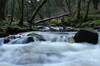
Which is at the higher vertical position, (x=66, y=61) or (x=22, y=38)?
(x=22, y=38)

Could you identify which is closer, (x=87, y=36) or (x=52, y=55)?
(x=52, y=55)

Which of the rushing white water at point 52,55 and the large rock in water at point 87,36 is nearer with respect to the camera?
the rushing white water at point 52,55

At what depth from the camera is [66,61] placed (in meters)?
5.99

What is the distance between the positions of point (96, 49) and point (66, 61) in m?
2.30

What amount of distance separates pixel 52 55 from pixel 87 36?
2.38 metres

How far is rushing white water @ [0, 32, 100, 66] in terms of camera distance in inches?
222

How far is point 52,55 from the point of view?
6477 mm

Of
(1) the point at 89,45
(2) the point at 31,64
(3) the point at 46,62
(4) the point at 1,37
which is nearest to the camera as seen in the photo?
(2) the point at 31,64

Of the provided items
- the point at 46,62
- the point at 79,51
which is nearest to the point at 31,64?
the point at 46,62

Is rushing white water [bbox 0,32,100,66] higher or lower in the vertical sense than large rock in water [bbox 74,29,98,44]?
lower

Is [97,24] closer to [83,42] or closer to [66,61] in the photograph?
[83,42]

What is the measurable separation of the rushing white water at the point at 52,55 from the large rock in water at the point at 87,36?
244 mm

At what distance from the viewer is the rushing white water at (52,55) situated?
5.63 meters

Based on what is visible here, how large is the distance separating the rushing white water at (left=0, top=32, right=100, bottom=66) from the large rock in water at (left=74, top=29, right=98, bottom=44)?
0.24m
